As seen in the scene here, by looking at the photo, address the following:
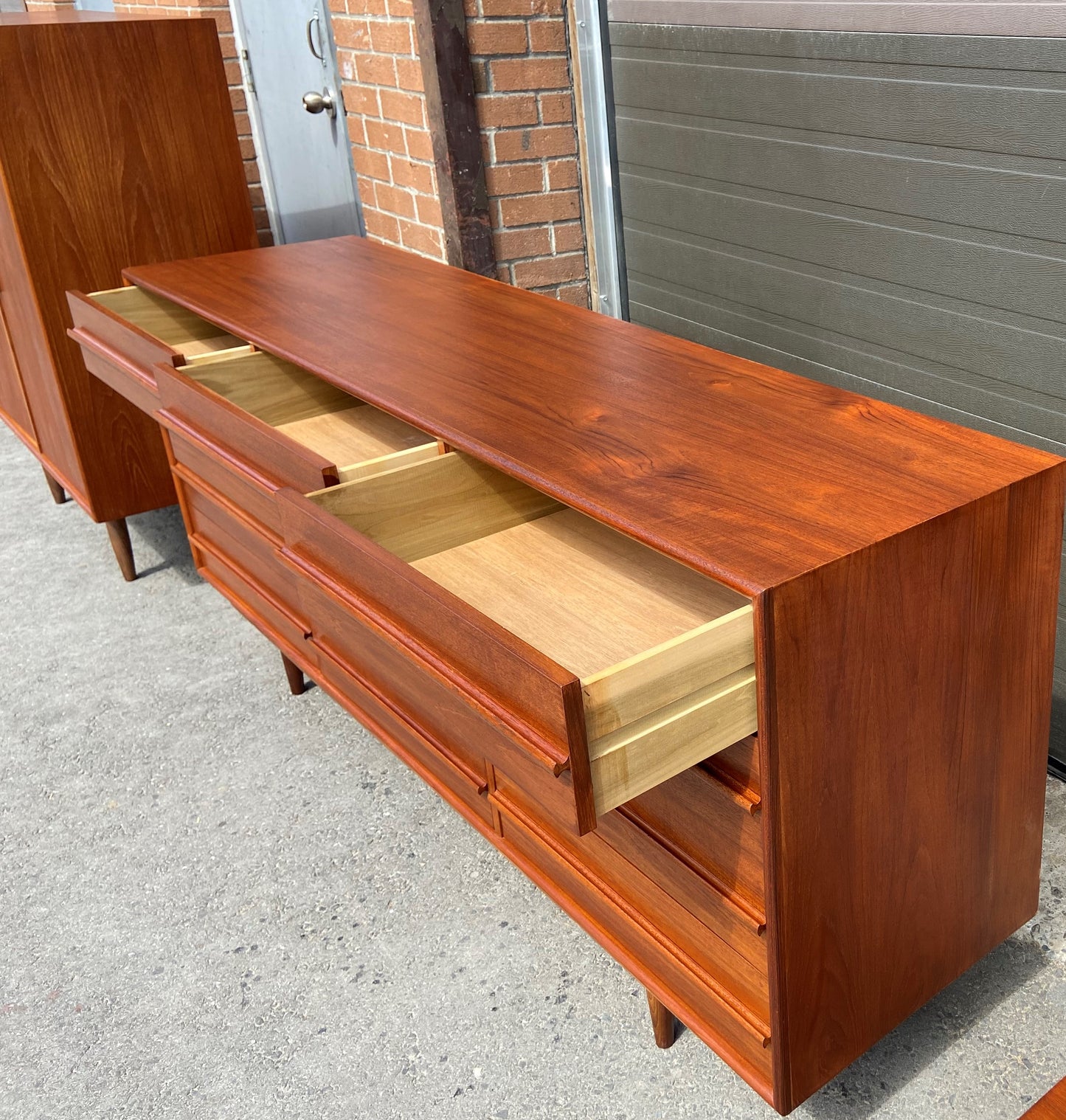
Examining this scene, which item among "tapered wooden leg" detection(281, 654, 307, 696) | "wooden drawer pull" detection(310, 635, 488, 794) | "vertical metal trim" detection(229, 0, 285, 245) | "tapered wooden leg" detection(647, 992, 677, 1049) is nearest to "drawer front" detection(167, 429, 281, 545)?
"wooden drawer pull" detection(310, 635, 488, 794)

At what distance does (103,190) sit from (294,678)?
1295mm

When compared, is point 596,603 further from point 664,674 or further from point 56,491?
point 56,491

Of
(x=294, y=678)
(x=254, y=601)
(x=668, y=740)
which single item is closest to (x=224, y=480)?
(x=254, y=601)

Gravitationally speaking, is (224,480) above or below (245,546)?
above

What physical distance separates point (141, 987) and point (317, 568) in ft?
2.74

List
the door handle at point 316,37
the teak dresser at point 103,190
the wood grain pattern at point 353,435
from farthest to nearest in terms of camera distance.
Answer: the door handle at point 316,37, the teak dresser at point 103,190, the wood grain pattern at point 353,435

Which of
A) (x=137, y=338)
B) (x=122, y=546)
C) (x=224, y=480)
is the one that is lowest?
(x=122, y=546)

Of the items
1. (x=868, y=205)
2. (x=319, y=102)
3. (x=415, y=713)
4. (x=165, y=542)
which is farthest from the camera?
(x=319, y=102)

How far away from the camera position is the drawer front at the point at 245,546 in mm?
2162

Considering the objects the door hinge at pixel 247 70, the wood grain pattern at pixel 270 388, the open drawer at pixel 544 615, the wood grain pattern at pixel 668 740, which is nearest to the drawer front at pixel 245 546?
the wood grain pattern at pixel 270 388

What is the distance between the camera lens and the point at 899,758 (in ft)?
4.45

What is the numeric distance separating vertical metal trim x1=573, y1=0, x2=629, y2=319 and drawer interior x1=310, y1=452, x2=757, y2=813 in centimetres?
129

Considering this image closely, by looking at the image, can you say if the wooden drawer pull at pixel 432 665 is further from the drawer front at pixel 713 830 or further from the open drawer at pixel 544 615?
the drawer front at pixel 713 830

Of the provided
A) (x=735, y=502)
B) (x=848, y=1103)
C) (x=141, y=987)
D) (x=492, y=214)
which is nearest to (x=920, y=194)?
(x=735, y=502)
